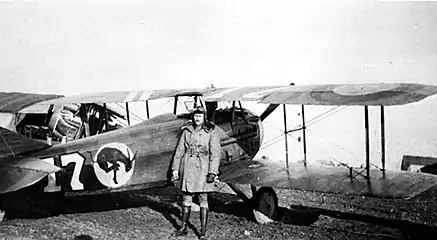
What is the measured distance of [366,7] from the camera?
1973cm

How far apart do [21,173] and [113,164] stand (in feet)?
4.31

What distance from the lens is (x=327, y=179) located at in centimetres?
677

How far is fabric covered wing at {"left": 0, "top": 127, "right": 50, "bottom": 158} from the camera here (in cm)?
581

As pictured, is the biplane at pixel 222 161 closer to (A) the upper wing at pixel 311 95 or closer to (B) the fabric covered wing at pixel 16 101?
(A) the upper wing at pixel 311 95

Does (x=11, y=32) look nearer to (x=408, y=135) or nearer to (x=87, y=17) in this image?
(x=87, y=17)

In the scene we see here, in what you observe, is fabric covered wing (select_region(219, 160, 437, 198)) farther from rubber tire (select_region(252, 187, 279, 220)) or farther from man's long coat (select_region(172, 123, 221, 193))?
man's long coat (select_region(172, 123, 221, 193))

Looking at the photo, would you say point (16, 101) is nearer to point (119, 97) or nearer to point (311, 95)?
point (119, 97)

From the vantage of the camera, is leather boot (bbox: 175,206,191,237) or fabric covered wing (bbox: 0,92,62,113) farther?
fabric covered wing (bbox: 0,92,62,113)

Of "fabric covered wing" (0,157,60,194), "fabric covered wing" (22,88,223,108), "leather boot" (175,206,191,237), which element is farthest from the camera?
"fabric covered wing" (22,88,223,108)

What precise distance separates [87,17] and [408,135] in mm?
17800

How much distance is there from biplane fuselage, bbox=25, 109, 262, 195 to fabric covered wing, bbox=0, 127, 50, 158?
0.11 metres

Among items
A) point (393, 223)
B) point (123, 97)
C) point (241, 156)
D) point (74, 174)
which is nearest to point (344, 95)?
point (393, 223)

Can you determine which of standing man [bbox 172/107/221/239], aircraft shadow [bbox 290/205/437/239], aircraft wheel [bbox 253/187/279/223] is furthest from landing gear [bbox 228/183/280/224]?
standing man [bbox 172/107/221/239]

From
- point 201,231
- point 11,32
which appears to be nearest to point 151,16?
point 11,32
